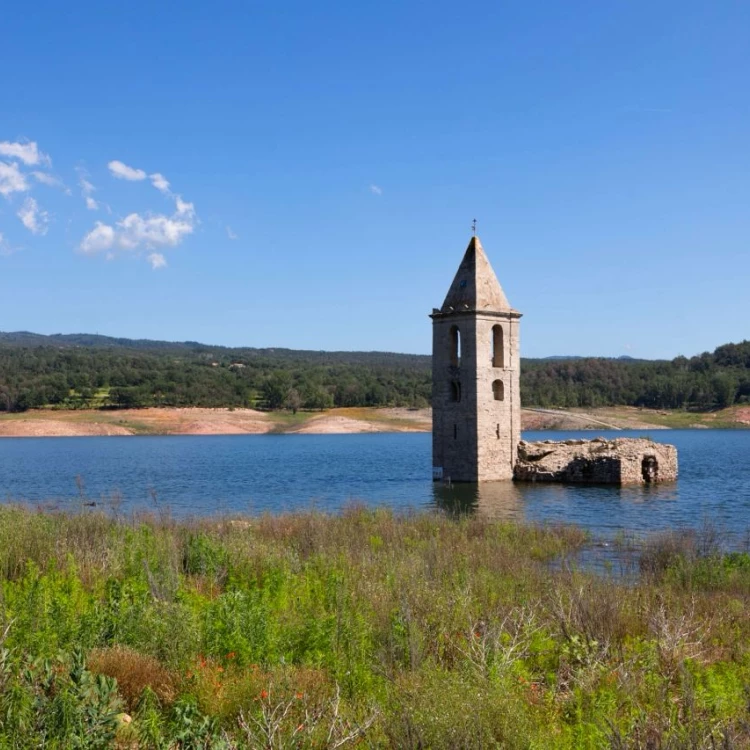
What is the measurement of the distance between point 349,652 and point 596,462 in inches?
970

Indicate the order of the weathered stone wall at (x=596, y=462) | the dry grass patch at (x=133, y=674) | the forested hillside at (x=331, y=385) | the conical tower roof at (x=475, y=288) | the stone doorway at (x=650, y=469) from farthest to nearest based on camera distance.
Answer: the forested hillside at (x=331, y=385), the stone doorway at (x=650, y=469), the weathered stone wall at (x=596, y=462), the conical tower roof at (x=475, y=288), the dry grass patch at (x=133, y=674)

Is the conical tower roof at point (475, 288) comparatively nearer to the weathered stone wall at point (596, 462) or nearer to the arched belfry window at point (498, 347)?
the arched belfry window at point (498, 347)

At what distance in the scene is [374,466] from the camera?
41219 millimetres

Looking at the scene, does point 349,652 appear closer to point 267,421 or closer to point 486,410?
point 486,410

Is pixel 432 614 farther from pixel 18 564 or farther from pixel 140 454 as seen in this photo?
pixel 140 454

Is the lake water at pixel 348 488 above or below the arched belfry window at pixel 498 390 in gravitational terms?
below

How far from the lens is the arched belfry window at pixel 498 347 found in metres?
29.5

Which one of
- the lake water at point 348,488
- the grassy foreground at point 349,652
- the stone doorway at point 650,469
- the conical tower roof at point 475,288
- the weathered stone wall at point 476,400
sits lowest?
the lake water at point 348,488

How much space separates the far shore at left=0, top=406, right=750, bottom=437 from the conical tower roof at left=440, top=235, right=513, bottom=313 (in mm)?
49574

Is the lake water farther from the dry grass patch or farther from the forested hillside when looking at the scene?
the forested hillside

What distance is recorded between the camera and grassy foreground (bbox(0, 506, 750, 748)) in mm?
4445

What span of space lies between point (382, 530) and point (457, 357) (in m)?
14.7

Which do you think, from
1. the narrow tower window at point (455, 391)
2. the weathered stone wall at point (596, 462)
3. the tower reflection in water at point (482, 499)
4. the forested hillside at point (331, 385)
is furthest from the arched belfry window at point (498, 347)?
the forested hillside at point (331, 385)

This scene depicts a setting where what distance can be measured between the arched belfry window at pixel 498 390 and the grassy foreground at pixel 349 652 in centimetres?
1759
